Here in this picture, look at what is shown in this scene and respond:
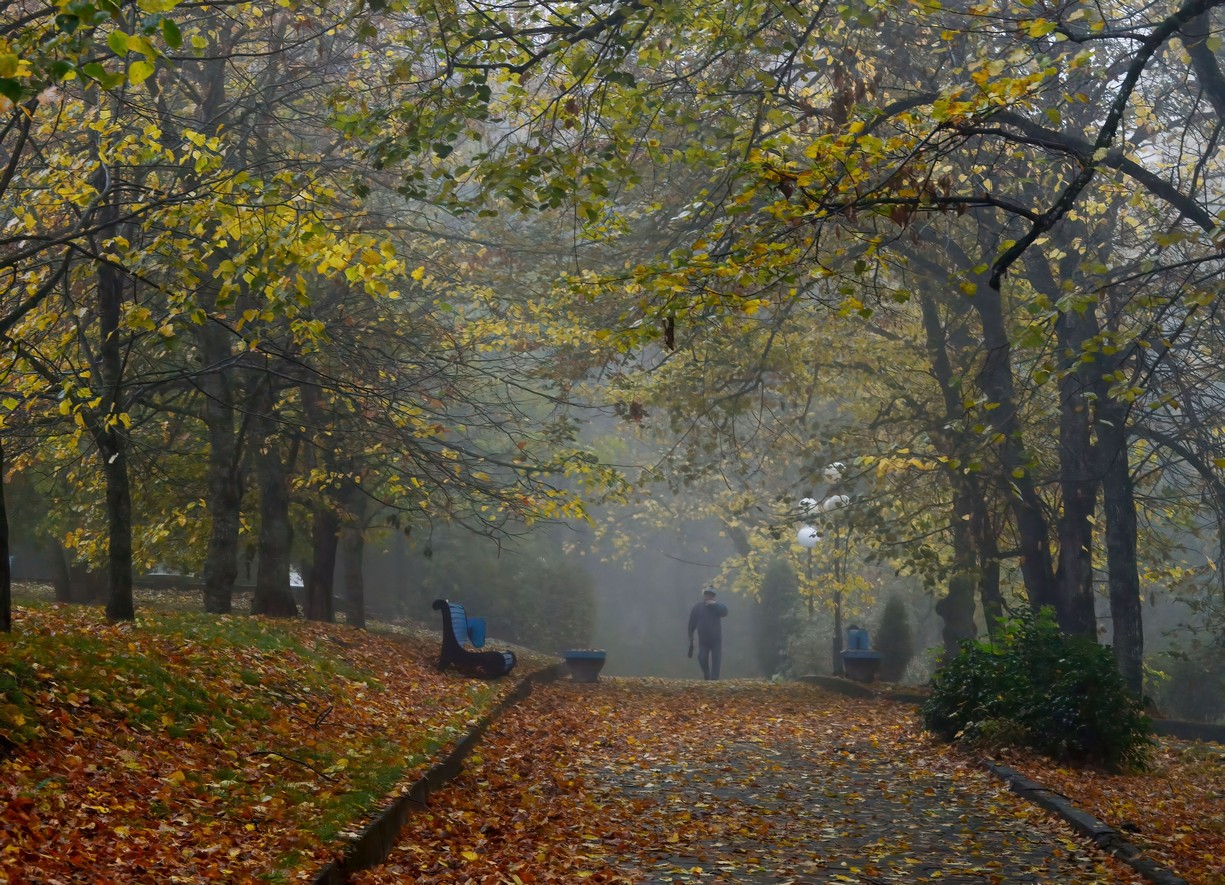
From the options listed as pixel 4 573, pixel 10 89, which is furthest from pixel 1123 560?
pixel 10 89

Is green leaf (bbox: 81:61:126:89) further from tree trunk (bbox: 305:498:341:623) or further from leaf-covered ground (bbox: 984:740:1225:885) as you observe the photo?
tree trunk (bbox: 305:498:341:623)

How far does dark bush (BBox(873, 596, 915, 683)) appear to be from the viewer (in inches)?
1001

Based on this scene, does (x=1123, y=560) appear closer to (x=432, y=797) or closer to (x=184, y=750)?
(x=432, y=797)

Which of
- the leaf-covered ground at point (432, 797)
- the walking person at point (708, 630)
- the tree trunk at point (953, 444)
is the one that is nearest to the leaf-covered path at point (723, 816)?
the leaf-covered ground at point (432, 797)

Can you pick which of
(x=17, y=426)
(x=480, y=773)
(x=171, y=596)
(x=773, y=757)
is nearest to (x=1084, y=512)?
(x=773, y=757)

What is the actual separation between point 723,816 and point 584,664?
13.6 metres

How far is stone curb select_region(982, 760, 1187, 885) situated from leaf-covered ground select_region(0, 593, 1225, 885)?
12 centimetres

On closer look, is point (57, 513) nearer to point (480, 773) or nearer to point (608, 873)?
point (480, 773)

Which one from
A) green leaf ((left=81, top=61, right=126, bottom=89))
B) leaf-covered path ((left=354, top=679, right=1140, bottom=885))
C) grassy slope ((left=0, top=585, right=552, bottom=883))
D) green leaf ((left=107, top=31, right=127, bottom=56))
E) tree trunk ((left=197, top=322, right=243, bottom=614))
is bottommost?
leaf-covered path ((left=354, top=679, right=1140, bottom=885))

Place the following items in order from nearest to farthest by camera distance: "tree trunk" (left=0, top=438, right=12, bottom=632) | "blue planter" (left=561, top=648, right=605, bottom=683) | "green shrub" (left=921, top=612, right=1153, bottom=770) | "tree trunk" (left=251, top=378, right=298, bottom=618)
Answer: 1. "tree trunk" (left=0, top=438, right=12, bottom=632)
2. "green shrub" (left=921, top=612, right=1153, bottom=770)
3. "tree trunk" (left=251, top=378, right=298, bottom=618)
4. "blue planter" (left=561, top=648, right=605, bottom=683)

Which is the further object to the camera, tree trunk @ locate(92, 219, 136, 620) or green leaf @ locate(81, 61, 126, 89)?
tree trunk @ locate(92, 219, 136, 620)

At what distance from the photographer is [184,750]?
277 inches

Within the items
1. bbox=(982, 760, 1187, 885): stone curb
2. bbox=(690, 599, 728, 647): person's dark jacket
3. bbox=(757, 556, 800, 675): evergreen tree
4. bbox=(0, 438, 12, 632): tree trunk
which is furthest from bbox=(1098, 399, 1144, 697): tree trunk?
bbox=(757, 556, 800, 675): evergreen tree

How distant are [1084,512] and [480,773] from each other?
9.75m
